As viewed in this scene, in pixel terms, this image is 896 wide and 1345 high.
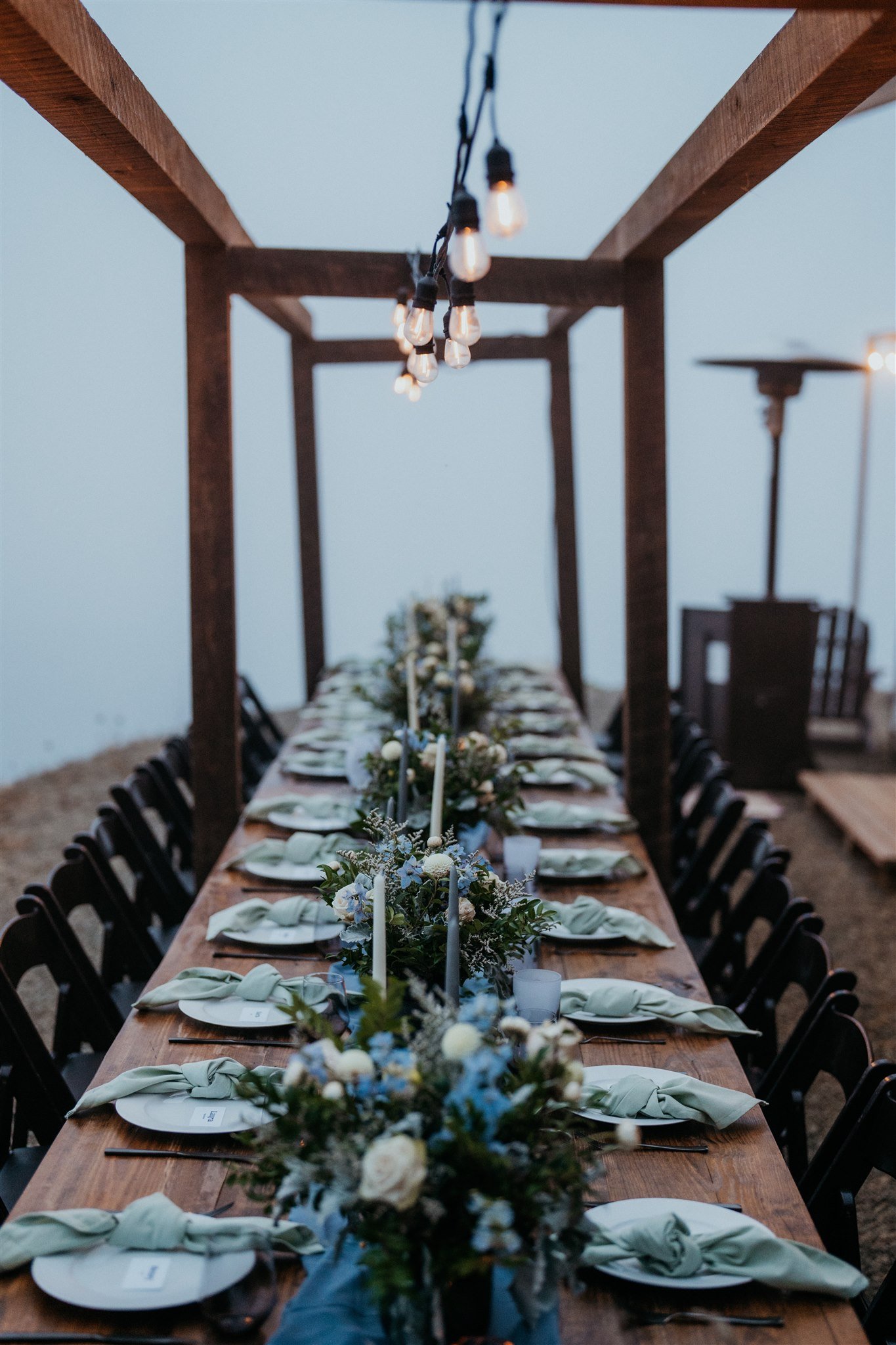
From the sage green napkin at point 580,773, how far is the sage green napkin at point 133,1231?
2152 mm

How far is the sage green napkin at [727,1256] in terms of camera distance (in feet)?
4.24

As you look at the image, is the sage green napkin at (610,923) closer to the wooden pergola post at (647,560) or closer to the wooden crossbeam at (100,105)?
the wooden pergola post at (647,560)

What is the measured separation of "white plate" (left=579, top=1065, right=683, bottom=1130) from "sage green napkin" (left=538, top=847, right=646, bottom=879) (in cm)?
88

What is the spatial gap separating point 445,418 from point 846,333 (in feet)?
9.68

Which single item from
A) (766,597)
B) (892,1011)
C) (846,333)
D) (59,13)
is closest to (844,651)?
(766,597)

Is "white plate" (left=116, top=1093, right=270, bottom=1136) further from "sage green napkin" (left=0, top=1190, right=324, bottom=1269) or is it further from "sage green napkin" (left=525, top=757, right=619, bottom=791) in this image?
"sage green napkin" (left=525, top=757, right=619, bottom=791)

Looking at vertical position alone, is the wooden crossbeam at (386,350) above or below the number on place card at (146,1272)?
above

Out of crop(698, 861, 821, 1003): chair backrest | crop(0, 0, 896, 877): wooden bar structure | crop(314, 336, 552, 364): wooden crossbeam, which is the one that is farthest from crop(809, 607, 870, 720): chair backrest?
crop(698, 861, 821, 1003): chair backrest

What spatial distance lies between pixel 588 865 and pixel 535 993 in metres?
1.10

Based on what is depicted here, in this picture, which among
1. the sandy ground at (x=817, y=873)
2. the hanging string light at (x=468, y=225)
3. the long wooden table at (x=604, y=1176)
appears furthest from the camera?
the sandy ground at (x=817, y=873)

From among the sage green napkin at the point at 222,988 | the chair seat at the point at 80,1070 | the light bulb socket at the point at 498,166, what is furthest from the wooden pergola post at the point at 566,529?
the light bulb socket at the point at 498,166

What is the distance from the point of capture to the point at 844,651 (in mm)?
6680

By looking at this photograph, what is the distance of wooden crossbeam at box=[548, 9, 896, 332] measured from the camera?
1.71 metres

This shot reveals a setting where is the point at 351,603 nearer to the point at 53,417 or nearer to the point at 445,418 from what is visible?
the point at 445,418
